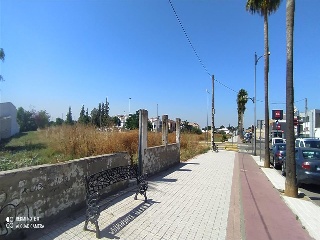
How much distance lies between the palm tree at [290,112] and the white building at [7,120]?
3878cm

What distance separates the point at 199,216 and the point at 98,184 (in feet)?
7.72

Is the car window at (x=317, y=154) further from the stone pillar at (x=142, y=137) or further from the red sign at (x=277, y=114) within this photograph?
the red sign at (x=277, y=114)

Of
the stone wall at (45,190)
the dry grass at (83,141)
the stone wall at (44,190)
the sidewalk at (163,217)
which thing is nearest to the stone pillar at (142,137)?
the sidewalk at (163,217)

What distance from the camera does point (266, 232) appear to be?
5.70m

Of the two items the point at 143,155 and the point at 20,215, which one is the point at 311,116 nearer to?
the point at 143,155

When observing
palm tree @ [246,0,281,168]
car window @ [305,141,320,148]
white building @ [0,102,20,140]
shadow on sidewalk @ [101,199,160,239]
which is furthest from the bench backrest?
white building @ [0,102,20,140]

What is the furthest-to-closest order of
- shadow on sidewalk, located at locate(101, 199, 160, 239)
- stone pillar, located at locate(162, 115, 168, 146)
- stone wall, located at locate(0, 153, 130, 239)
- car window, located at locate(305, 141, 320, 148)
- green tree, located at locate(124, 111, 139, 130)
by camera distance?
green tree, located at locate(124, 111, 139, 130) < car window, located at locate(305, 141, 320, 148) < stone pillar, located at locate(162, 115, 168, 146) < shadow on sidewalk, located at locate(101, 199, 160, 239) < stone wall, located at locate(0, 153, 130, 239)

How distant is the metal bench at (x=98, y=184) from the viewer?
5.02 m

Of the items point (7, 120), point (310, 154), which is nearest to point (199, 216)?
point (310, 154)

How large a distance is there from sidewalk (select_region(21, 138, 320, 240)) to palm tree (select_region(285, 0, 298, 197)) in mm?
487

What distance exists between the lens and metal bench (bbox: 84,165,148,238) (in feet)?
16.5

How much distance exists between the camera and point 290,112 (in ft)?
31.4

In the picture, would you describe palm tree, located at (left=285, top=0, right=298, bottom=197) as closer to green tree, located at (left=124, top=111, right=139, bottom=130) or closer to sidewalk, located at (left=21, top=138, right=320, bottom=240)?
sidewalk, located at (left=21, top=138, right=320, bottom=240)

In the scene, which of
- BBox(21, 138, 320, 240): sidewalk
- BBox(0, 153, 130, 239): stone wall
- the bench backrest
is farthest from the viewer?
the bench backrest
